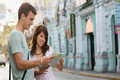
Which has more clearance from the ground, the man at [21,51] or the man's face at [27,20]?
the man's face at [27,20]

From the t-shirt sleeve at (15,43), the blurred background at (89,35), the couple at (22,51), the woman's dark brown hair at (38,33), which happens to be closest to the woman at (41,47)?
the woman's dark brown hair at (38,33)

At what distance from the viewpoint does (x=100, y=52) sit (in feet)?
61.3

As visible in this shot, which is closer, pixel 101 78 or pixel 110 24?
pixel 101 78

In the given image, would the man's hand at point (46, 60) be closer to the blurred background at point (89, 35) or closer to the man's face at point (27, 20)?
the man's face at point (27, 20)

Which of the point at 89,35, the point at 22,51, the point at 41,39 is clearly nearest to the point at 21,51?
the point at 22,51

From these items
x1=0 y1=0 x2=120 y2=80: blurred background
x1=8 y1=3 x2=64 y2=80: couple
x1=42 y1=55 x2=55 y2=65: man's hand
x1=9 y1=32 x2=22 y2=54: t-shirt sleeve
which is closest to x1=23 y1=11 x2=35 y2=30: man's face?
x1=8 y1=3 x2=64 y2=80: couple

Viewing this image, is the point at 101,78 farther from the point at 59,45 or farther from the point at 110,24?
the point at 59,45

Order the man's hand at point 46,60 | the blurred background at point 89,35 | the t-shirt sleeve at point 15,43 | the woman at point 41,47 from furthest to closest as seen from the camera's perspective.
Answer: the blurred background at point 89,35, the woman at point 41,47, the man's hand at point 46,60, the t-shirt sleeve at point 15,43

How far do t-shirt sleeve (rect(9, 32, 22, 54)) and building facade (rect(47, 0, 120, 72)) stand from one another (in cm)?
1447

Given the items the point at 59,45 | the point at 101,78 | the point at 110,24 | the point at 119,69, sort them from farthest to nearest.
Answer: the point at 59,45 < the point at 110,24 < the point at 119,69 < the point at 101,78

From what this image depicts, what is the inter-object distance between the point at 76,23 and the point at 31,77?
808 inches

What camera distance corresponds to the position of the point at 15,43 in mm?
2707

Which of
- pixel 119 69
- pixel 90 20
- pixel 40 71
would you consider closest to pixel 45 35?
pixel 40 71

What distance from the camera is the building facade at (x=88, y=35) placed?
1784cm
